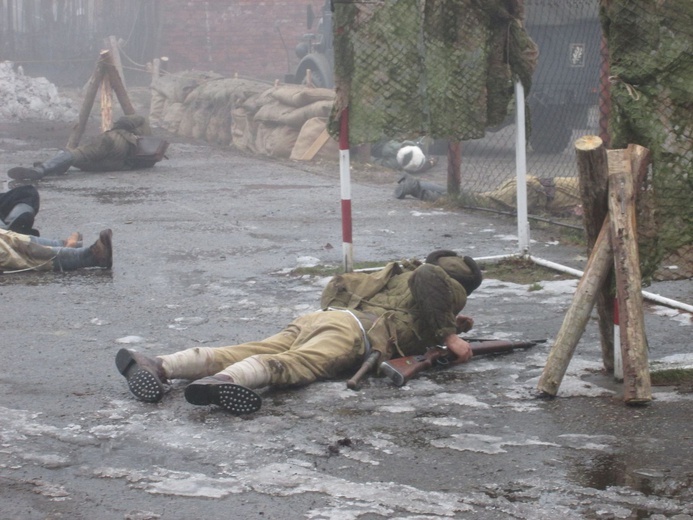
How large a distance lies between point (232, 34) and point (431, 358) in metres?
25.3

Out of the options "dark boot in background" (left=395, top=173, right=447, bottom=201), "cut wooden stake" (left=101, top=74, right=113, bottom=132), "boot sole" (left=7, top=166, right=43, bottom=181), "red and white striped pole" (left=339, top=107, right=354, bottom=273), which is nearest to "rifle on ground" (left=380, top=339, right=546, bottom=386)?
"red and white striped pole" (left=339, top=107, right=354, bottom=273)

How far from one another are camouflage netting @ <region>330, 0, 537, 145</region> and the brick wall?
2230 cm

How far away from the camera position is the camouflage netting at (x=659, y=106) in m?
4.85

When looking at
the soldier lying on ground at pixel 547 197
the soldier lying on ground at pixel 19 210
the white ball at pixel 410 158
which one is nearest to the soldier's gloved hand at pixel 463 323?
the soldier lying on ground at pixel 19 210

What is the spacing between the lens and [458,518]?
356 cm

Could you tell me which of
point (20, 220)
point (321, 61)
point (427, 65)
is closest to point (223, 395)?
point (427, 65)

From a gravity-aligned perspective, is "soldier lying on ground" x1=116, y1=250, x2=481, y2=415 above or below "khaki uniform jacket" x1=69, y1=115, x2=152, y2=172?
below

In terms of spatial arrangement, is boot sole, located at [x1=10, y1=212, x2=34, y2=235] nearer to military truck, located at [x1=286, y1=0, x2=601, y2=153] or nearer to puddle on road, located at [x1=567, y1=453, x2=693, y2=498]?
puddle on road, located at [x1=567, y1=453, x2=693, y2=498]

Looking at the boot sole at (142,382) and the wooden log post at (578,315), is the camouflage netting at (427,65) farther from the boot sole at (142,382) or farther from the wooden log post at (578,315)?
the boot sole at (142,382)

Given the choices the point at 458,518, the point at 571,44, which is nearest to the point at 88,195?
the point at 571,44

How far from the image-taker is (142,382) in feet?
15.7

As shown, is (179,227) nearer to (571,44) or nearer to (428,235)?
(428,235)

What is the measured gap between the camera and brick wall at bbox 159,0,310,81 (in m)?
29.3

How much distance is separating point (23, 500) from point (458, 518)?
1495mm
